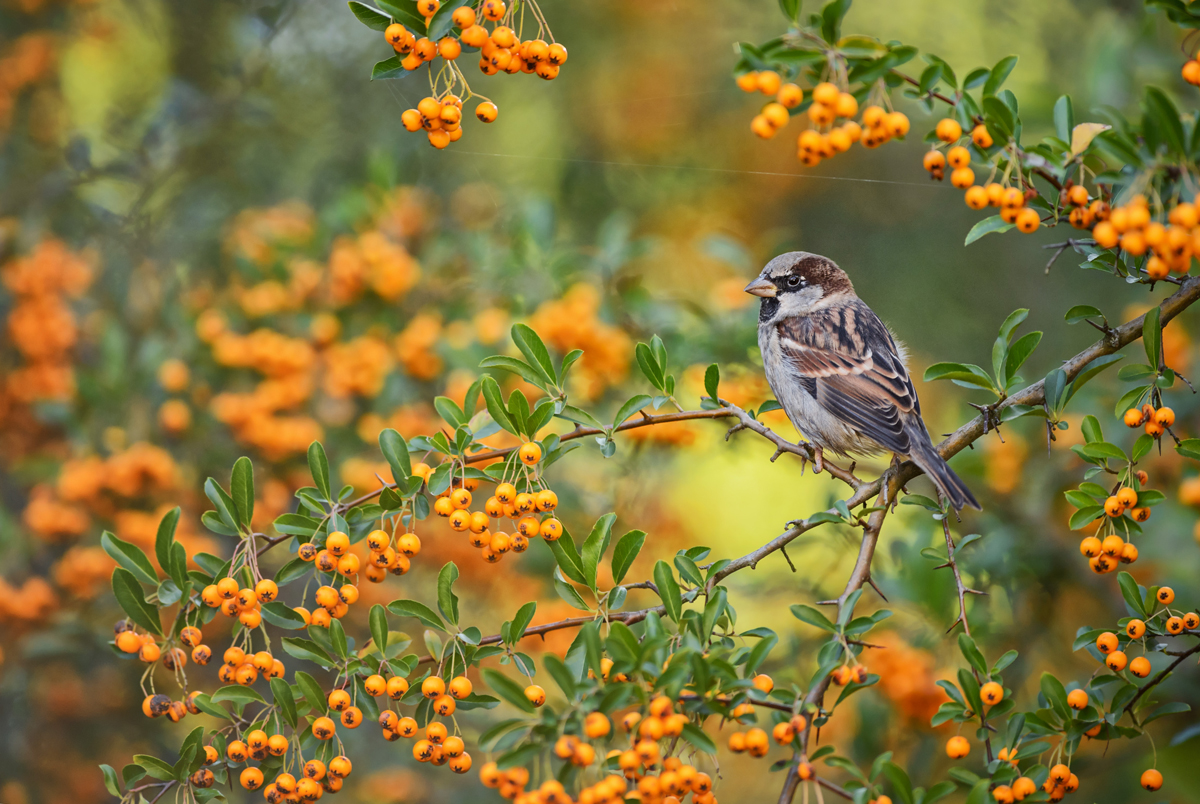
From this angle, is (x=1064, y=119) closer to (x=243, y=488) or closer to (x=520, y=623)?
(x=520, y=623)

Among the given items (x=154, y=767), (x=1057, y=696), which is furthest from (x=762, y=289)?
(x=154, y=767)

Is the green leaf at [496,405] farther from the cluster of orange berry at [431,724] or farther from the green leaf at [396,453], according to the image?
the cluster of orange berry at [431,724]

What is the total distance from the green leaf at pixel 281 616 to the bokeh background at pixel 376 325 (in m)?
1.55

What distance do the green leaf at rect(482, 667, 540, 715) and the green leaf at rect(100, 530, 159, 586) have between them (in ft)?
2.93

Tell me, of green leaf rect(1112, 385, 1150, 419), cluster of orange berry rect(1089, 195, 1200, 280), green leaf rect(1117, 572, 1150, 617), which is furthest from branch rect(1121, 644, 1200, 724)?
cluster of orange berry rect(1089, 195, 1200, 280)

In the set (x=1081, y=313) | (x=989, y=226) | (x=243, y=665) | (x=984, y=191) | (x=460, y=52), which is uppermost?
(x=460, y=52)

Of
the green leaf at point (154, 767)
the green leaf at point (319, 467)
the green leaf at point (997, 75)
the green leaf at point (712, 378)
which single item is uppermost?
the green leaf at point (997, 75)

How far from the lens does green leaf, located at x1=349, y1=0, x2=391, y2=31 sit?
1790 millimetres

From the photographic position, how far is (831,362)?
130 inches

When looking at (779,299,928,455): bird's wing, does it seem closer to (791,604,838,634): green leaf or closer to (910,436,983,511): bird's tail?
(910,436,983,511): bird's tail

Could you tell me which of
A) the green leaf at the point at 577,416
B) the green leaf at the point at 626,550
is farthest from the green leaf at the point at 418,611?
the green leaf at the point at 577,416

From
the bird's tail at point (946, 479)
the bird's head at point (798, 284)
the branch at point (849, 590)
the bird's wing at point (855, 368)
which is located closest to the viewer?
the branch at point (849, 590)

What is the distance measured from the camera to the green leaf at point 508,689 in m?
1.56

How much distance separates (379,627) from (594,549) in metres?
0.48
